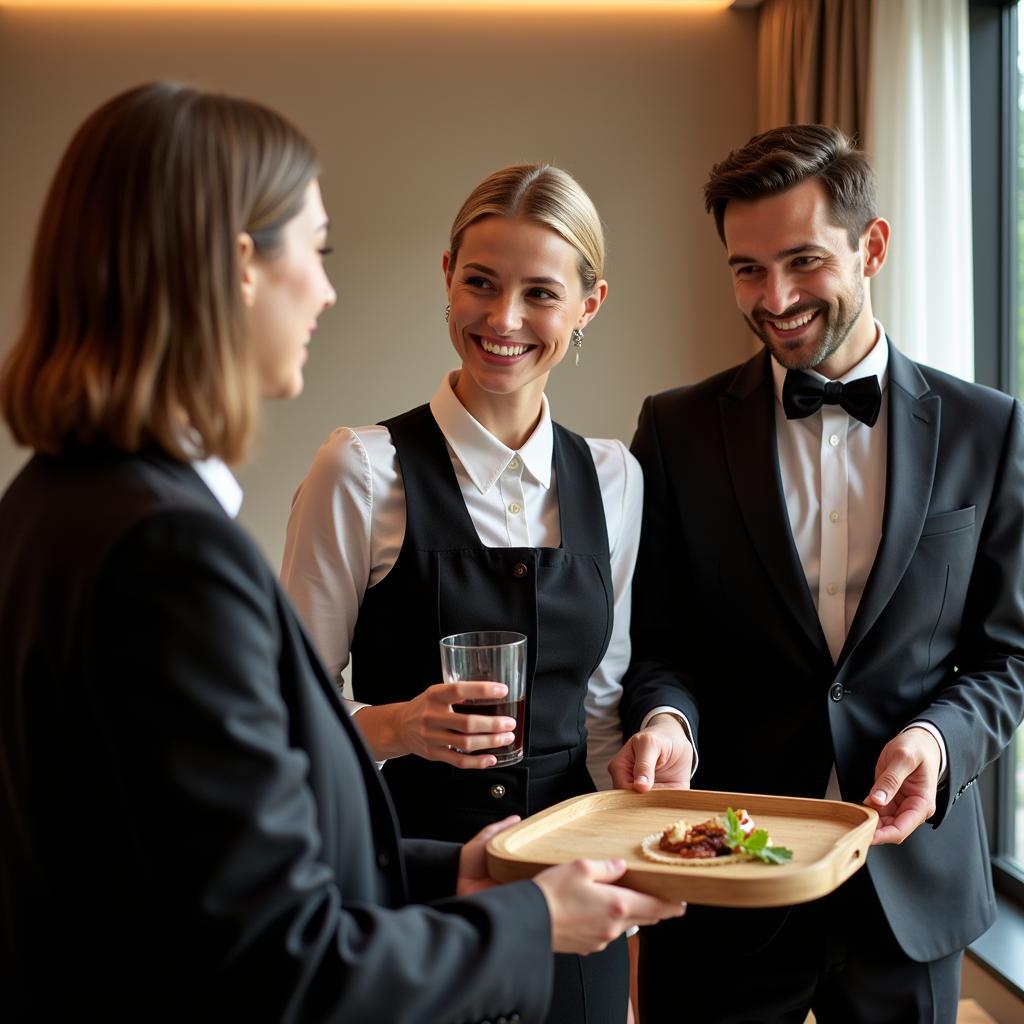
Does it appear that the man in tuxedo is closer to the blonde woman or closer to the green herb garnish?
the blonde woman

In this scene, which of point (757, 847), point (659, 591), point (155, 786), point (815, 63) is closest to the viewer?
point (155, 786)

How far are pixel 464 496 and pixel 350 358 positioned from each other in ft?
9.55

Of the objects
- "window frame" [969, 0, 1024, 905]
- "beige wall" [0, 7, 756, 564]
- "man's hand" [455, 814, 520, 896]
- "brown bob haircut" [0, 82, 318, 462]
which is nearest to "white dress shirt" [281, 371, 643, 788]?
"man's hand" [455, 814, 520, 896]

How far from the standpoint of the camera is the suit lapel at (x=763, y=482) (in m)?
2.06

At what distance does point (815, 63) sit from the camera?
4.14 m

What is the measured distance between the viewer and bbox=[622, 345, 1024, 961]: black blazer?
2035 mm

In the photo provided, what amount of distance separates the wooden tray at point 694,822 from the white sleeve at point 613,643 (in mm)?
305

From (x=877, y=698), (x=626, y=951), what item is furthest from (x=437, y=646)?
(x=877, y=698)

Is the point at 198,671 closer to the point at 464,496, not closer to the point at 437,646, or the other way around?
the point at 437,646

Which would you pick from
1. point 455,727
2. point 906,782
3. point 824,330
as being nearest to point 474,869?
point 455,727

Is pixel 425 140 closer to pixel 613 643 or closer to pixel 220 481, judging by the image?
pixel 613 643

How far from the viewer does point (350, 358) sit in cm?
482

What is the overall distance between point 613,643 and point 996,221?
7.67 feet

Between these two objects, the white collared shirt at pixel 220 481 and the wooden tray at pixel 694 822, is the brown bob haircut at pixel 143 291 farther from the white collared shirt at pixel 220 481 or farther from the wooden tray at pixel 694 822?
the wooden tray at pixel 694 822
